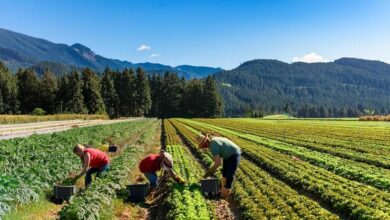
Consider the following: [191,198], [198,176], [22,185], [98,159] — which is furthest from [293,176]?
[22,185]

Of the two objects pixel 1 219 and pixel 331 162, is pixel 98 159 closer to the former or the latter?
pixel 1 219

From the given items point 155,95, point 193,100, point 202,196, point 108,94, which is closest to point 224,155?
point 202,196

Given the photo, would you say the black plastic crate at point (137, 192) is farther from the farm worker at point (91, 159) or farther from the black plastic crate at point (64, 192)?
the black plastic crate at point (64, 192)

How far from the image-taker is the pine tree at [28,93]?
3935 inches

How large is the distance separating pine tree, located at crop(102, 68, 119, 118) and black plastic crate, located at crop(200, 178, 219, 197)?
333 feet

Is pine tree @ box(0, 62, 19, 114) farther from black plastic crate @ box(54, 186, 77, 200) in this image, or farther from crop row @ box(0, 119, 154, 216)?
black plastic crate @ box(54, 186, 77, 200)

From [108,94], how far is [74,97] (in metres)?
21.3

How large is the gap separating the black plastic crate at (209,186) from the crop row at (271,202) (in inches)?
29.2

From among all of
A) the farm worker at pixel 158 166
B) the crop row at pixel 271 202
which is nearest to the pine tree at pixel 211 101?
the crop row at pixel 271 202

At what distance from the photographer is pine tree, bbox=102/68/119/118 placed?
373 feet

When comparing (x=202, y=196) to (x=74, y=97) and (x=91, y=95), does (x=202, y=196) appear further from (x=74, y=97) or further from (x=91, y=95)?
(x=91, y=95)

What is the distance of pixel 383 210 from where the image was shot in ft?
37.8

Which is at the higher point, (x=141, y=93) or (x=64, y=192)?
(x=141, y=93)

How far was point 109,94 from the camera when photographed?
376 ft
